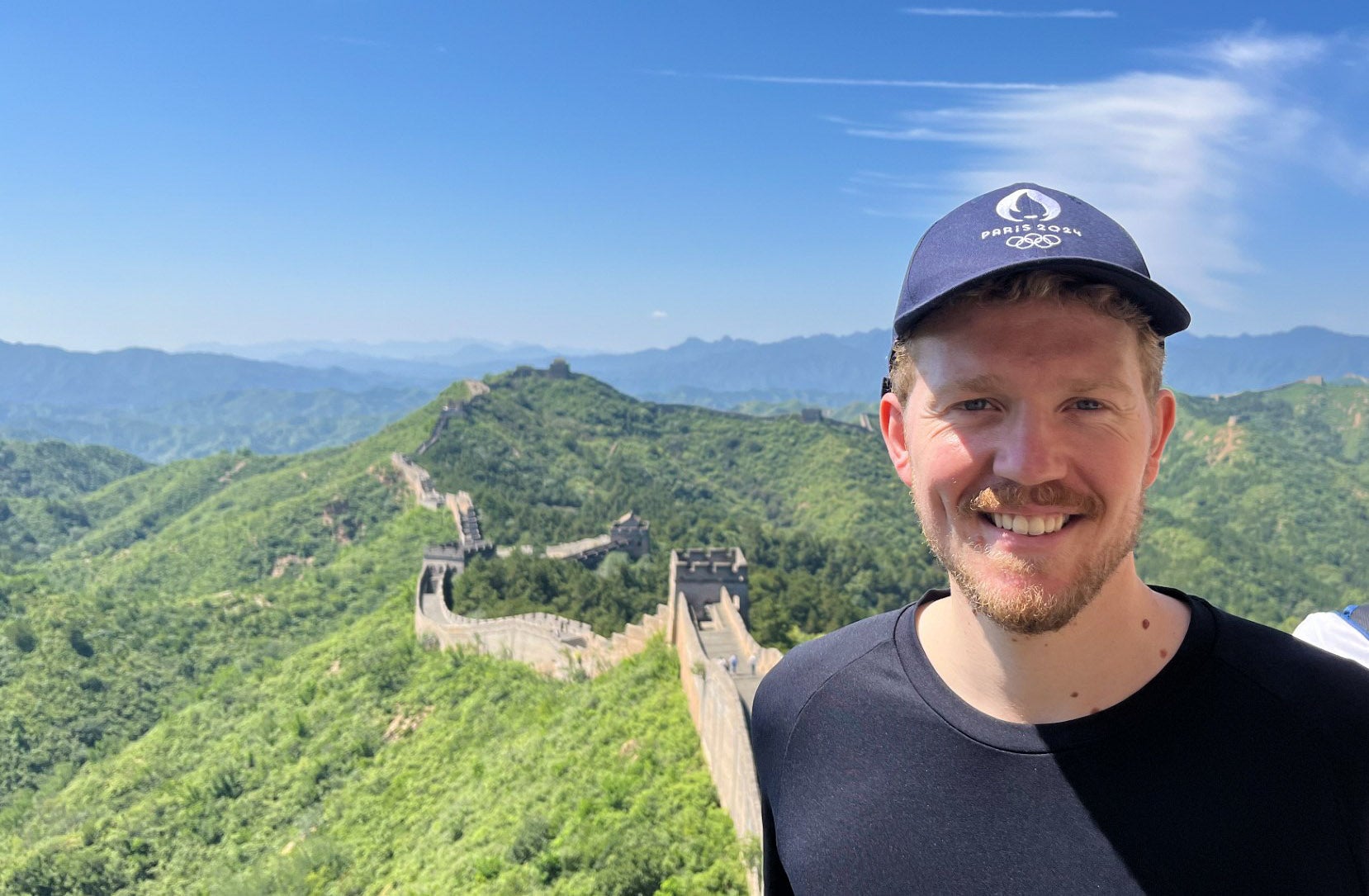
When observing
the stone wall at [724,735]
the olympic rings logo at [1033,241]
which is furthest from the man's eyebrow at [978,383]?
the stone wall at [724,735]

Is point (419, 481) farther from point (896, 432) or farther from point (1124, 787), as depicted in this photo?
point (1124, 787)

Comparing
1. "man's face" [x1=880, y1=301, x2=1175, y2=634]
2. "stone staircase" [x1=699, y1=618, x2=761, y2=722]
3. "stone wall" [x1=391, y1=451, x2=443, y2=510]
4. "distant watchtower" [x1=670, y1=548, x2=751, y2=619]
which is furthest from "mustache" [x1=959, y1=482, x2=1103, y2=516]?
"stone wall" [x1=391, y1=451, x2=443, y2=510]

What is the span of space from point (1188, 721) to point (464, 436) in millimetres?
82146

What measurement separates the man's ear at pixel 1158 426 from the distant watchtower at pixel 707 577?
25.5 meters

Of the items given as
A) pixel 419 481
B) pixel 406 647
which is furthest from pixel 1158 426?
pixel 419 481

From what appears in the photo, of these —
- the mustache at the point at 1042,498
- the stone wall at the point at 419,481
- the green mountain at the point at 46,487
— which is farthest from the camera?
the green mountain at the point at 46,487

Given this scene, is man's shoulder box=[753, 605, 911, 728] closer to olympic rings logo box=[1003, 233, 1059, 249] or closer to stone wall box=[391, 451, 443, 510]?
olympic rings logo box=[1003, 233, 1059, 249]

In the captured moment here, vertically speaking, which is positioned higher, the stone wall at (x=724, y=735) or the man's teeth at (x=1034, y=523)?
the man's teeth at (x=1034, y=523)

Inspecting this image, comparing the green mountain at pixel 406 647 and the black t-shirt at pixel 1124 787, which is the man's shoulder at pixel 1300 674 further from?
the green mountain at pixel 406 647

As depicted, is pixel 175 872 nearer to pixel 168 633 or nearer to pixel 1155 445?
pixel 168 633

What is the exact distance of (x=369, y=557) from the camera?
57906mm

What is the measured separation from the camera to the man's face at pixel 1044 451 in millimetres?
2285

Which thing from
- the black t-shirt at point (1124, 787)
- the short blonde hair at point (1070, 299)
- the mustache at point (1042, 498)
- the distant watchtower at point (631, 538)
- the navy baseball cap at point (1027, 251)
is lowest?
the distant watchtower at point (631, 538)

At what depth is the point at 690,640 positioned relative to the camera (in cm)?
2212
